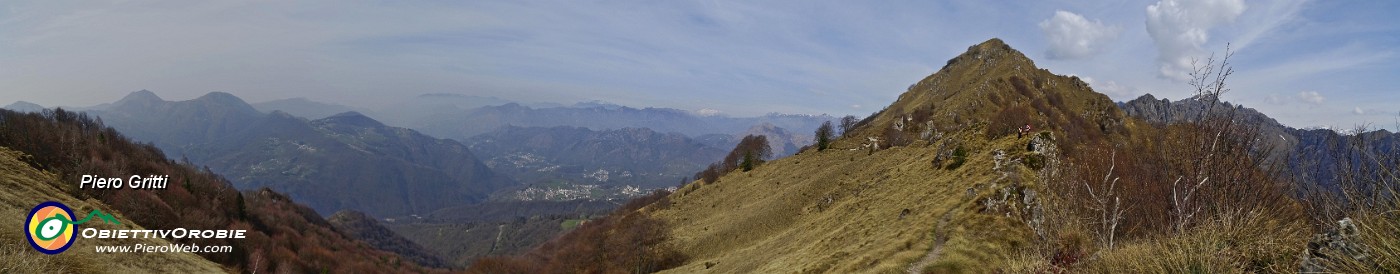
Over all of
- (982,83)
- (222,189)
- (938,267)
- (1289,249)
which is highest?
(982,83)

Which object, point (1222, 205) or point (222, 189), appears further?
point (222, 189)

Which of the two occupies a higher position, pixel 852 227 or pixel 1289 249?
pixel 1289 249

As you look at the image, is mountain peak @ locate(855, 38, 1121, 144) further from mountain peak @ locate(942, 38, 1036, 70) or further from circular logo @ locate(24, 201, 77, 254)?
circular logo @ locate(24, 201, 77, 254)

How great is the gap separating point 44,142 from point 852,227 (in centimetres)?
9861

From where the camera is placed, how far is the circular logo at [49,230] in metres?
20.2

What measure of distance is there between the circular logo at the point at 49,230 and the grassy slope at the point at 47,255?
40 cm

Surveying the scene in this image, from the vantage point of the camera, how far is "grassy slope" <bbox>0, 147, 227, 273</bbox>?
49.6ft

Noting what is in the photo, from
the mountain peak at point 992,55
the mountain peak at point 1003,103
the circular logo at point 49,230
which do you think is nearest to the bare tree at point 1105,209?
the circular logo at point 49,230

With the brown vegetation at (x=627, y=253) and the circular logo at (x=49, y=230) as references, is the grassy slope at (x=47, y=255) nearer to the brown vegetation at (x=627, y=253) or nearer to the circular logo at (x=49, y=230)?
the circular logo at (x=49, y=230)

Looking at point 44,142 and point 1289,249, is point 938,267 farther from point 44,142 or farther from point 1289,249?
point 44,142

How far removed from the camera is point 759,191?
64562 millimetres

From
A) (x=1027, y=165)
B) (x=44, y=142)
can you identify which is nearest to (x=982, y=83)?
(x=1027, y=165)

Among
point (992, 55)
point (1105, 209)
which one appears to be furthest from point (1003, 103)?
point (1105, 209)

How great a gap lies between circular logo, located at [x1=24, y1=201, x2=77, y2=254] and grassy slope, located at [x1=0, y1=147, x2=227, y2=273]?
40 centimetres
